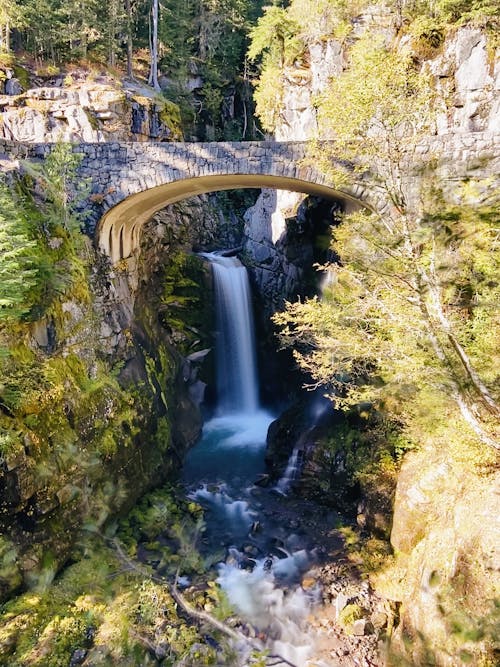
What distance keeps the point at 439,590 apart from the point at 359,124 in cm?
648

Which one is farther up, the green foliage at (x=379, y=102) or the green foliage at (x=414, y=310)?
the green foliage at (x=379, y=102)

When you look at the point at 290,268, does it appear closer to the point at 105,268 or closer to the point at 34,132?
the point at 105,268

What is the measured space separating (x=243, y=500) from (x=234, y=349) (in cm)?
717

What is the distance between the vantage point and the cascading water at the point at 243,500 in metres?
6.98

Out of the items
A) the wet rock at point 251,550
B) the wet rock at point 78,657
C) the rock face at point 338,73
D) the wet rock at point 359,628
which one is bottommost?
the wet rock at point 251,550

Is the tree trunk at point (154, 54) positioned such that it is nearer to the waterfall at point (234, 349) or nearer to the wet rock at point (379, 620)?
the waterfall at point (234, 349)

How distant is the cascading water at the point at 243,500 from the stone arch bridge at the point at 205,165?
7.01 m

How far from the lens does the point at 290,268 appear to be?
15.5 metres

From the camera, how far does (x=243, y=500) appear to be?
10273mm

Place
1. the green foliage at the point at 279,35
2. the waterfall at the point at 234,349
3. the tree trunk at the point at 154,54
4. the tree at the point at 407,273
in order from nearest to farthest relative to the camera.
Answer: the tree at the point at 407,273, the green foliage at the point at 279,35, the waterfall at the point at 234,349, the tree trunk at the point at 154,54

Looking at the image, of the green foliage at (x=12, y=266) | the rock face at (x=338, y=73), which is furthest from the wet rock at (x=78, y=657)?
the rock face at (x=338, y=73)

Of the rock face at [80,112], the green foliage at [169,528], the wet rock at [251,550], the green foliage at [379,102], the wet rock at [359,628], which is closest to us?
the green foliage at [379,102]

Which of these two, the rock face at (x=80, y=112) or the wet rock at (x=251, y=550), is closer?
the wet rock at (x=251, y=550)

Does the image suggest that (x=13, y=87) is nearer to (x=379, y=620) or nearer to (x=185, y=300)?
(x=185, y=300)
